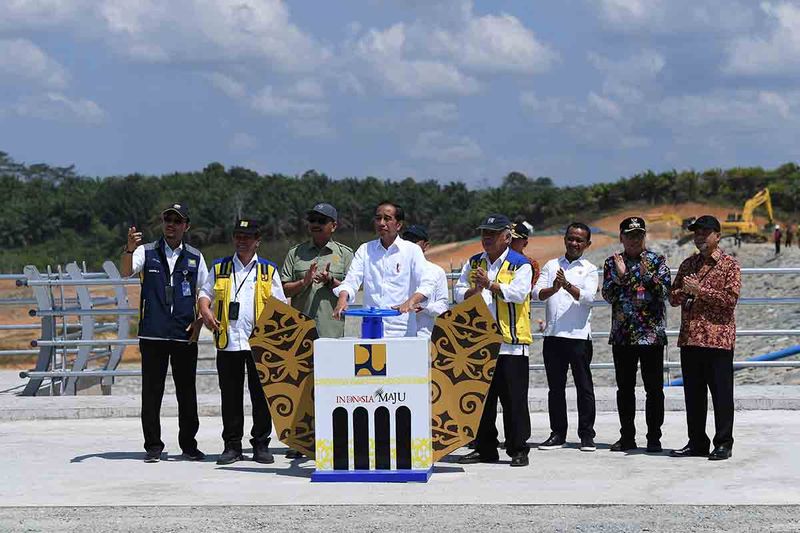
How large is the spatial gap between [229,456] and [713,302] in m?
3.83

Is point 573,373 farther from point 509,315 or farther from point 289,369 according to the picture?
point 289,369

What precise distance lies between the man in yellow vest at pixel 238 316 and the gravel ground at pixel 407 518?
1.84 meters

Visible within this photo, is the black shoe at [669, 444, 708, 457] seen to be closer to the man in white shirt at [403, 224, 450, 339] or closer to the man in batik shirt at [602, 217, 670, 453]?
the man in batik shirt at [602, 217, 670, 453]

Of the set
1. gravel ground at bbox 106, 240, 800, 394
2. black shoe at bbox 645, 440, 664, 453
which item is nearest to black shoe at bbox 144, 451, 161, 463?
black shoe at bbox 645, 440, 664, 453

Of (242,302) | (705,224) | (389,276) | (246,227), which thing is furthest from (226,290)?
(705,224)

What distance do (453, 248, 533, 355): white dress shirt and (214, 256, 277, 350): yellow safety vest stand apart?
4.72 feet

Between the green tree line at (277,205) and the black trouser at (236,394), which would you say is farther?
the green tree line at (277,205)

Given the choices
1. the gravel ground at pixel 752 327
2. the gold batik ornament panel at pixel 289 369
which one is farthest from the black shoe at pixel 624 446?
the gravel ground at pixel 752 327

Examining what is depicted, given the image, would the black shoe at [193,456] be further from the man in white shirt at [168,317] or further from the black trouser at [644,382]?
the black trouser at [644,382]

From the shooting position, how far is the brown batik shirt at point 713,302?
30.2 ft

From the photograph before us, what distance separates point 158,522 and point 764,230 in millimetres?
52290

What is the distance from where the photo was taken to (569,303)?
9.73m

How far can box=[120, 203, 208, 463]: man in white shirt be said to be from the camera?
9367 millimetres

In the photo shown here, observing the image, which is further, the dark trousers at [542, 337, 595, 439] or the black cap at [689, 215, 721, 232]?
the dark trousers at [542, 337, 595, 439]
